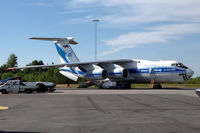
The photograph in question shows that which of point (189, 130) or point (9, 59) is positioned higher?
point (9, 59)

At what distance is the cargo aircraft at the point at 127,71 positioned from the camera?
3441cm

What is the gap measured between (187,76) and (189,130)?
90.8ft

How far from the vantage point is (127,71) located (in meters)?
38.2

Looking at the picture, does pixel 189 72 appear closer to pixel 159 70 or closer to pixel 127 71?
pixel 159 70

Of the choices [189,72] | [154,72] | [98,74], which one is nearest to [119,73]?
[98,74]

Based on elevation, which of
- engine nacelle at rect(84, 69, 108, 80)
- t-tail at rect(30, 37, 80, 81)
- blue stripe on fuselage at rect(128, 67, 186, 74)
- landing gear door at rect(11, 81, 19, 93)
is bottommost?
landing gear door at rect(11, 81, 19, 93)

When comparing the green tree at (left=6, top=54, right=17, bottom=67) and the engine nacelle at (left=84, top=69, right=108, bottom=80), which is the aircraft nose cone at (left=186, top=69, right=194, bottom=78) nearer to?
the engine nacelle at (left=84, top=69, right=108, bottom=80)

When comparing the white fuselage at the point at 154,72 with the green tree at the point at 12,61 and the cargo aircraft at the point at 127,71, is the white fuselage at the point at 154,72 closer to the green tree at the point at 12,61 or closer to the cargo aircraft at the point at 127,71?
the cargo aircraft at the point at 127,71

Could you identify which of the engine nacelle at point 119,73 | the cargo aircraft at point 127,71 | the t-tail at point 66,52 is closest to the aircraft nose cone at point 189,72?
the cargo aircraft at point 127,71

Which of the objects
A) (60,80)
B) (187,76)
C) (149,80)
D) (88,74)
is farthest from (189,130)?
(60,80)

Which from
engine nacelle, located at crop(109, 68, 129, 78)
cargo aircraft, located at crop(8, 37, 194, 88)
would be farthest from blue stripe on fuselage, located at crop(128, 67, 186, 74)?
engine nacelle, located at crop(109, 68, 129, 78)

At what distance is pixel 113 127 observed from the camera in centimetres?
819

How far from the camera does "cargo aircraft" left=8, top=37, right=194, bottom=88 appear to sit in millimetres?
34406

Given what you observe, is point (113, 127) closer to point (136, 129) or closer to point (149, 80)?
point (136, 129)
